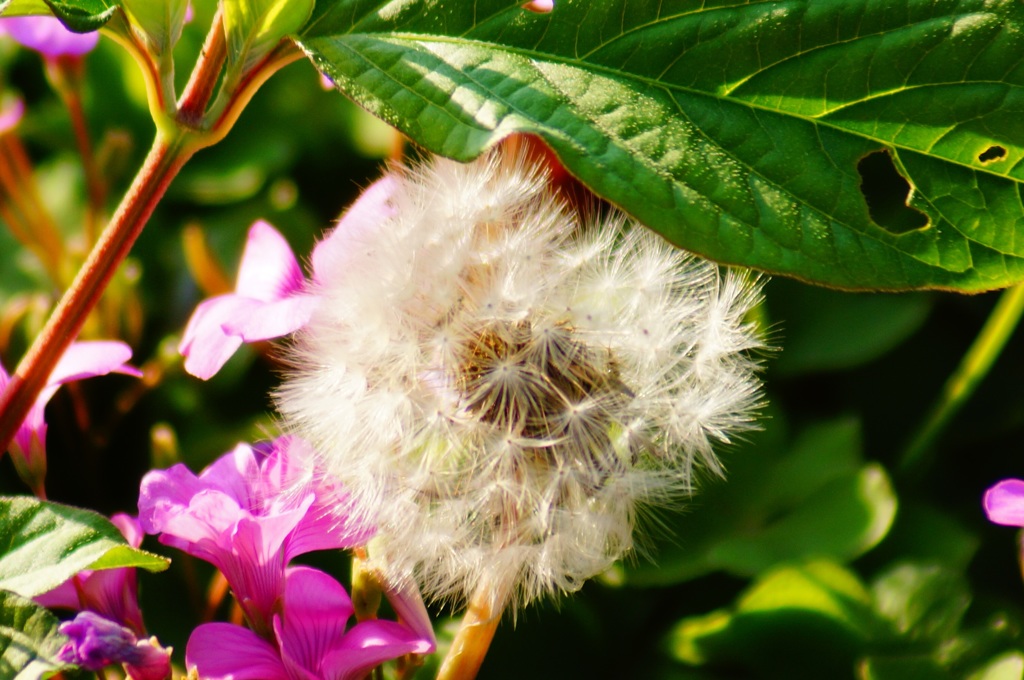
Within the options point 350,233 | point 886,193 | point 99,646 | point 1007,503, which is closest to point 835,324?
point 886,193

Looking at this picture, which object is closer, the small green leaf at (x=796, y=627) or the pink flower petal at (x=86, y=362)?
the pink flower petal at (x=86, y=362)

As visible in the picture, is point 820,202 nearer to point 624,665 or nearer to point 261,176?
point 624,665

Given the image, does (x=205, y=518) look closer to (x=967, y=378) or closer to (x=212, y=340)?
(x=212, y=340)

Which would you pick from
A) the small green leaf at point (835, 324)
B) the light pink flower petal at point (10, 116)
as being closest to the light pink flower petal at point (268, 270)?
the light pink flower petal at point (10, 116)

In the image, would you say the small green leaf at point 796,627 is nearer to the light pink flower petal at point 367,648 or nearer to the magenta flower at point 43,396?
the light pink flower petal at point 367,648

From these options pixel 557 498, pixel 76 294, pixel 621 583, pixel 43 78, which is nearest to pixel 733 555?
pixel 621 583
